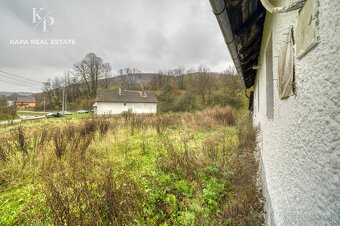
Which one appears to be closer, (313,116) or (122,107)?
(313,116)

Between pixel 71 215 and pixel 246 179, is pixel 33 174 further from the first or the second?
pixel 246 179

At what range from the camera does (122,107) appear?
1261 inches

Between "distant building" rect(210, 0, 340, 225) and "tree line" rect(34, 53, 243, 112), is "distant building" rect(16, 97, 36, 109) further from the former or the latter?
"distant building" rect(210, 0, 340, 225)

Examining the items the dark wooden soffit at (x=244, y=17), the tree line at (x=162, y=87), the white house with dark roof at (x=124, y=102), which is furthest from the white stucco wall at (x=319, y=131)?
the white house with dark roof at (x=124, y=102)

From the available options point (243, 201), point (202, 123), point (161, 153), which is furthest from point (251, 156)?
point (202, 123)

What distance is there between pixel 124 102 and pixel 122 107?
1.16 meters

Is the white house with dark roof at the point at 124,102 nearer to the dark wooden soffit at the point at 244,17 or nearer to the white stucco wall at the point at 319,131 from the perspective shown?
A: the dark wooden soffit at the point at 244,17

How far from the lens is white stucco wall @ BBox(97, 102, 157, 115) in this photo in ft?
100

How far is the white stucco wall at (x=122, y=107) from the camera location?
30597 millimetres

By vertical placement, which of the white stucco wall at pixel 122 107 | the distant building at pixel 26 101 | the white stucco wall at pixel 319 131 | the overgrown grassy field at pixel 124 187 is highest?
the distant building at pixel 26 101

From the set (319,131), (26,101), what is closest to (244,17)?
(319,131)

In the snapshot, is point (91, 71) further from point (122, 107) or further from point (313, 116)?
point (313, 116)

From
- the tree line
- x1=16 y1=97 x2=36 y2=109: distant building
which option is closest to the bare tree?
the tree line

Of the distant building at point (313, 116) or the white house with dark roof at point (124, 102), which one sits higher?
the white house with dark roof at point (124, 102)
